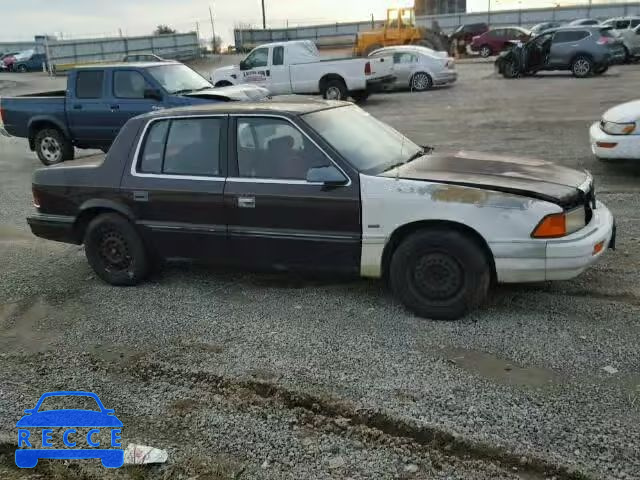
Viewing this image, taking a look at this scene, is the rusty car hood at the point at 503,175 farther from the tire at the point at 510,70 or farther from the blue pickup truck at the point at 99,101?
the tire at the point at 510,70

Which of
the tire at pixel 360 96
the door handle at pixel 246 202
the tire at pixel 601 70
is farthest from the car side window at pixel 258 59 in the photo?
the door handle at pixel 246 202

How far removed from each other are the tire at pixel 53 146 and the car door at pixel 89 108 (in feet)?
1.13

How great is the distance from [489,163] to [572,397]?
2030mm

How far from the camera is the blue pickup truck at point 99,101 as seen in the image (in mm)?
11031

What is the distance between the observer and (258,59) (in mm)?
19438

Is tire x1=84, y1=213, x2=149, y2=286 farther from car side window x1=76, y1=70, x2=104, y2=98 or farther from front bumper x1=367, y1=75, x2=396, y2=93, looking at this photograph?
front bumper x1=367, y1=75, x2=396, y2=93

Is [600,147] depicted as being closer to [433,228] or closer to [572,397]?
[433,228]

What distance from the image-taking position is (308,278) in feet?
18.3

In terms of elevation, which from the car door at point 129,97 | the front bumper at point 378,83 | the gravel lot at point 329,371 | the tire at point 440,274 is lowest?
the gravel lot at point 329,371

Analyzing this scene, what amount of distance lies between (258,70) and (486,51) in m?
19.7

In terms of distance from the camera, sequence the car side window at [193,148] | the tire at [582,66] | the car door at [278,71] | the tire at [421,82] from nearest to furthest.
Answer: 1. the car side window at [193,148]
2. the car door at [278,71]
3. the tire at [421,82]
4. the tire at [582,66]

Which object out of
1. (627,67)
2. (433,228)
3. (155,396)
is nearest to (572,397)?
(433,228)

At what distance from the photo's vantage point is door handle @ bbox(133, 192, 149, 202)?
5332 mm

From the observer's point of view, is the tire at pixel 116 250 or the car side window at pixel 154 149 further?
the tire at pixel 116 250
